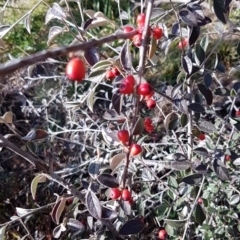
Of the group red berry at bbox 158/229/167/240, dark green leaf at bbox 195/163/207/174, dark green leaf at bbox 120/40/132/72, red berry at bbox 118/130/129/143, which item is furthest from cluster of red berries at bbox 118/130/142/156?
red berry at bbox 158/229/167/240

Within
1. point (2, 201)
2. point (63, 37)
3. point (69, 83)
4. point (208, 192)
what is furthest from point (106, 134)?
point (63, 37)

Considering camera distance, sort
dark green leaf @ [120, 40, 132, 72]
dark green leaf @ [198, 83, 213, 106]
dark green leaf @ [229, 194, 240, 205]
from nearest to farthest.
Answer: dark green leaf @ [120, 40, 132, 72] → dark green leaf @ [198, 83, 213, 106] → dark green leaf @ [229, 194, 240, 205]

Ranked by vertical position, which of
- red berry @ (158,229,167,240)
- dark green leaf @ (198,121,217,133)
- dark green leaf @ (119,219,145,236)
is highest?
dark green leaf @ (198,121,217,133)

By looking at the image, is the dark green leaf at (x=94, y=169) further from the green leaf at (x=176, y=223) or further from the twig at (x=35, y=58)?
the twig at (x=35, y=58)

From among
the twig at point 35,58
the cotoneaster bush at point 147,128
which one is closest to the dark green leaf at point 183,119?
the cotoneaster bush at point 147,128

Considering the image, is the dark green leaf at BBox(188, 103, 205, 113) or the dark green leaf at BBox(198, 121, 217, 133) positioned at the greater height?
the dark green leaf at BBox(188, 103, 205, 113)

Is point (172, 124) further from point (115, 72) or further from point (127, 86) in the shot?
point (127, 86)

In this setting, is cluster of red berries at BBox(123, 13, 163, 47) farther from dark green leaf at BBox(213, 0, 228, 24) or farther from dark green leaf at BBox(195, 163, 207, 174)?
dark green leaf at BBox(195, 163, 207, 174)

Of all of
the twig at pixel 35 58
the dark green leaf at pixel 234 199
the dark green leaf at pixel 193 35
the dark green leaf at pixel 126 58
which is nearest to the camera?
the twig at pixel 35 58

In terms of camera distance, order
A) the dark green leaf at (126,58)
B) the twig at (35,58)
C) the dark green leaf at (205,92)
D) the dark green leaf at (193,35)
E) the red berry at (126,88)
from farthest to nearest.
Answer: the dark green leaf at (205,92) < the dark green leaf at (193,35) < the dark green leaf at (126,58) < the red berry at (126,88) < the twig at (35,58)

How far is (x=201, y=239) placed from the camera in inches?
60.2

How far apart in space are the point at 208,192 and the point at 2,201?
0.92m

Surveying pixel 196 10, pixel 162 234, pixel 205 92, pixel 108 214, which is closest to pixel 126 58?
pixel 196 10

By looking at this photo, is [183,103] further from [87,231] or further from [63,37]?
[63,37]
